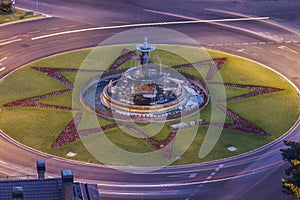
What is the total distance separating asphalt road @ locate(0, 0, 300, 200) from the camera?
77.2 m

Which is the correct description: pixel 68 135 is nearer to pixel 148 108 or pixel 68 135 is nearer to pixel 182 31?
pixel 148 108

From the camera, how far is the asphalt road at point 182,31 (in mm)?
77188

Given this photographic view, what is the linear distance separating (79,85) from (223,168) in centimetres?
3707

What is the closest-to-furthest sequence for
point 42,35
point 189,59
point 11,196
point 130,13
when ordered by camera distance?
1. point 11,196
2. point 189,59
3. point 42,35
4. point 130,13

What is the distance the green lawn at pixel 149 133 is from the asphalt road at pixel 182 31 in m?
2.78

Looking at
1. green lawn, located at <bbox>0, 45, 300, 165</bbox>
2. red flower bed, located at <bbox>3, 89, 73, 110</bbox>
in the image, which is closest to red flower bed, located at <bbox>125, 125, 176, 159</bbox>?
green lawn, located at <bbox>0, 45, 300, 165</bbox>

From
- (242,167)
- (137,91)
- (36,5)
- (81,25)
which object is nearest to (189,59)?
(137,91)

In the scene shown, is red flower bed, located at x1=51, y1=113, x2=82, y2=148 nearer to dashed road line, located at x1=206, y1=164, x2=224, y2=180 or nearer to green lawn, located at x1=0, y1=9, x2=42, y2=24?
dashed road line, located at x1=206, y1=164, x2=224, y2=180

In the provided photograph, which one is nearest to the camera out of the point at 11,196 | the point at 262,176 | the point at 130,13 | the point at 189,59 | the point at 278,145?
the point at 11,196

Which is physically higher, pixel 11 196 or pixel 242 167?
pixel 11 196

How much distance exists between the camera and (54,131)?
90.9 metres

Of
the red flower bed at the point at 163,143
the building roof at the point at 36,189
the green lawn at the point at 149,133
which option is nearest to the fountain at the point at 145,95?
the green lawn at the point at 149,133

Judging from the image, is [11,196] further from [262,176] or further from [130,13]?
[130,13]

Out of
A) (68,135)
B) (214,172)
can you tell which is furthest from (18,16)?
(214,172)
